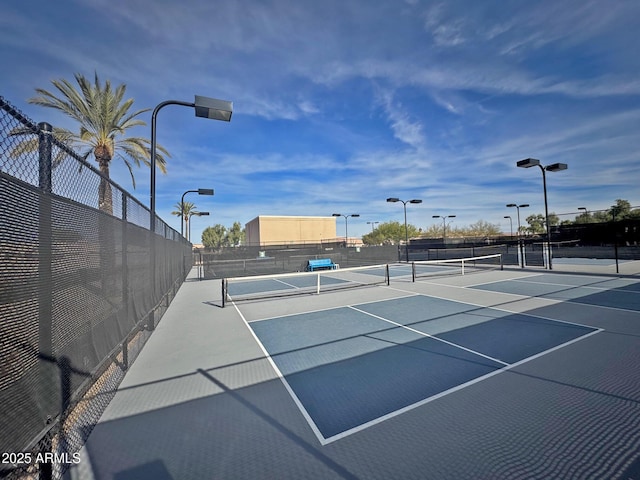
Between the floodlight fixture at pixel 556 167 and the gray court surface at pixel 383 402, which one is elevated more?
the floodlight fixture at pixel 556 167

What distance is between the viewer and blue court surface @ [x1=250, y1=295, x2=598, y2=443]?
349cm

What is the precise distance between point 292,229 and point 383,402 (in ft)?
296

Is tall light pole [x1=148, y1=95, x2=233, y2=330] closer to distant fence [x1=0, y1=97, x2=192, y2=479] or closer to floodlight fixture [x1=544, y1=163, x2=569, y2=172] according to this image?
distant fence [x1=0, y1=97, x2=192, y2=479]

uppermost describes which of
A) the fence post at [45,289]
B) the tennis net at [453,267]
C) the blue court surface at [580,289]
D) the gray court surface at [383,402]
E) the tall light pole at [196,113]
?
the tall light pole at [196,113]

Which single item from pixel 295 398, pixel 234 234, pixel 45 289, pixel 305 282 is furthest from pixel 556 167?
pixel 234 234

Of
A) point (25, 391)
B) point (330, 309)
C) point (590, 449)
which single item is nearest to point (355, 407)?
point (590, 449)

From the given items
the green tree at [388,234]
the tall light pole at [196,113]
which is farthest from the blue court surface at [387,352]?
the green tree at [388,234]

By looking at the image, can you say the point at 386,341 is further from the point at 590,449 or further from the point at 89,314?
the point at 89,314

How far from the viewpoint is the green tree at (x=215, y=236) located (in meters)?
77.8

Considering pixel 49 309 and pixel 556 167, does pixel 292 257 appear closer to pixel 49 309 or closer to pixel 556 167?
pixel 556 167

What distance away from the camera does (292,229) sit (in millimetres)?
93062

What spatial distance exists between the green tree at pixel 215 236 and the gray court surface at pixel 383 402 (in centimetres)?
7460

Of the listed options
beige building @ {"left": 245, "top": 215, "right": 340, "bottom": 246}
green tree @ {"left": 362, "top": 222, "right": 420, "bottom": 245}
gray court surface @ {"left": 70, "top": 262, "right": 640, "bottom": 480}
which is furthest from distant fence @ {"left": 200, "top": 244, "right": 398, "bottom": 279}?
beige building @ {"left": 245, "top": 215, "right": 340, "bottom": 246}

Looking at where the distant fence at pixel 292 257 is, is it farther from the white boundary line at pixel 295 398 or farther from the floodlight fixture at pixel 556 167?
the white boundary line at pixel 295 398
